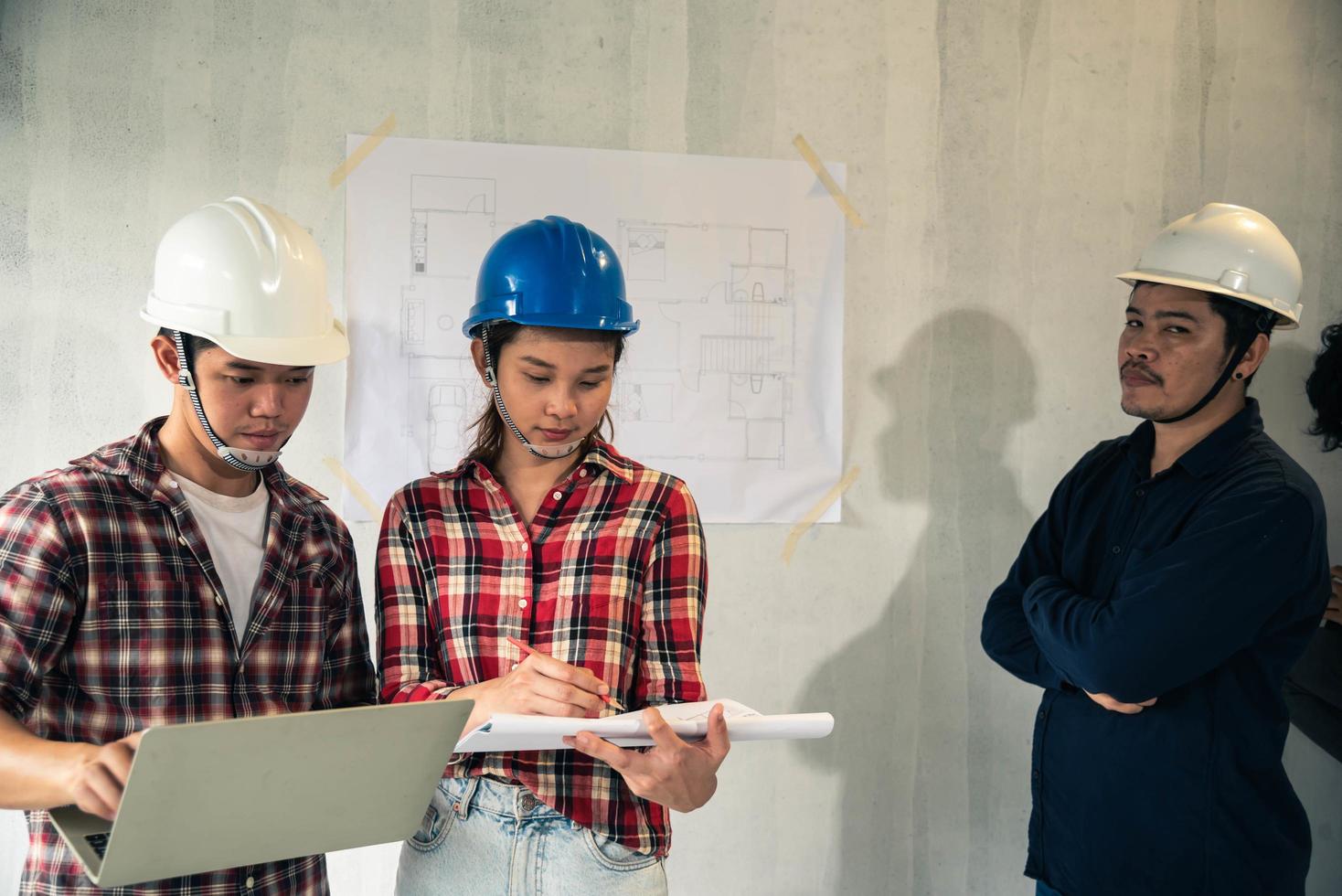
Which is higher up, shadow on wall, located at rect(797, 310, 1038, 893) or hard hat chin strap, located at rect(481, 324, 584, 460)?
hard hat chin strap, located at rect(481, 324, 584, 460)

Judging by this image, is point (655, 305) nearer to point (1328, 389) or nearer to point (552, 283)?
point (552, 283)

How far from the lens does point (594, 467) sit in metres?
1.55

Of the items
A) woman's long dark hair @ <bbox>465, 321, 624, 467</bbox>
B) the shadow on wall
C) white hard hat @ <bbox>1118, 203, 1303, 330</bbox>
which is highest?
white hard hat @ <bbox>1118, 203, 1303, 330</bbox>

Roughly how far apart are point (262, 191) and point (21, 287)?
612 mm

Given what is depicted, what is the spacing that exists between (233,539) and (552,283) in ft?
1.84

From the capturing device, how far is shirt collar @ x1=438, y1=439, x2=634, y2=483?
1.54 m

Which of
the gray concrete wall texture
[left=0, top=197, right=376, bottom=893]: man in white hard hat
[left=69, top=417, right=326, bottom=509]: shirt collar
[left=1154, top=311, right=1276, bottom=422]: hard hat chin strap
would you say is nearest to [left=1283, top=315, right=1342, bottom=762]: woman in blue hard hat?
the gray concrete wall texture

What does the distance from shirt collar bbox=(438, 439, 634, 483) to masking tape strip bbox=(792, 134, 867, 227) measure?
1.61 m

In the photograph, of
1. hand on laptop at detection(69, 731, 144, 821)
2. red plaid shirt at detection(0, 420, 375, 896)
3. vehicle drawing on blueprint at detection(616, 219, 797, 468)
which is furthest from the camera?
vehicle drawing on blueprint at detection(616, 219, 797, 468)

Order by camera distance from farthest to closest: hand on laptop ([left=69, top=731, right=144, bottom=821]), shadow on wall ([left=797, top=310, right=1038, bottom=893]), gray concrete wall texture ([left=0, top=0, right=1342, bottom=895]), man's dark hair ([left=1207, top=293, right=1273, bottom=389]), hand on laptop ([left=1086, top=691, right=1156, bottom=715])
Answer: shadow on wall ([left=797, top=310, right=1038, bottom=893])
gray concrete wall texture ([left=0, top=0, right=1342, bottom=895])
man's dark hair ([left=1207, top=293, right=1273, bottom=389])
hand on laptop ([left=1086, top=691, right=1156, bottom=715])
hand on laptop ([left=69, top=731, right=144, bottom=821])

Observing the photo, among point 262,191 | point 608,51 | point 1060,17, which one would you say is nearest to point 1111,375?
point 1060,17

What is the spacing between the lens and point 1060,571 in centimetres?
224

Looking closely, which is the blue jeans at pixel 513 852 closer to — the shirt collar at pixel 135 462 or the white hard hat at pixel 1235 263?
the shirt collar at pixel 135 462

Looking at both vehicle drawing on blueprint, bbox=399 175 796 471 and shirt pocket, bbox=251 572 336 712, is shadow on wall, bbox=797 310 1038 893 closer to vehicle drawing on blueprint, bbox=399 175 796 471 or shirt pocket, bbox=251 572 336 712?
vehicle drawing on blueprint, bbox=399 175 796 471
